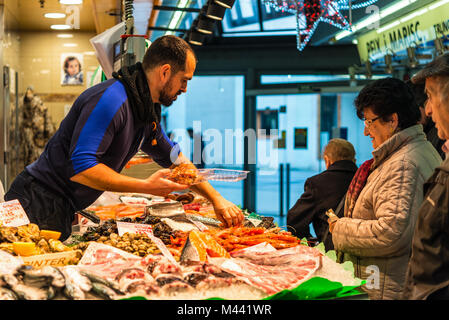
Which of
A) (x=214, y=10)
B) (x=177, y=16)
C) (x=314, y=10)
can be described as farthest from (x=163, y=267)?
(x=177, y=16)

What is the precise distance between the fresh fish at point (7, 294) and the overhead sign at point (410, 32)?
204 inches

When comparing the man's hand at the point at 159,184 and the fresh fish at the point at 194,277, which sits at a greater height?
the man's hand at the point at 159,184

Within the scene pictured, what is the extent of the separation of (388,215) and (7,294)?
5.96ft

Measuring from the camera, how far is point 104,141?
235 cm

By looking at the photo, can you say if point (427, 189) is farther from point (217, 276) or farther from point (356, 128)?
point (356, 128)

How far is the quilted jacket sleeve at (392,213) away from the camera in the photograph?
2.57 metres

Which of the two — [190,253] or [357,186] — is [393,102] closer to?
[357,186]

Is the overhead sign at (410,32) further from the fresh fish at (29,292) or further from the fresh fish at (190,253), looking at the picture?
the fresh fish at (29,292)

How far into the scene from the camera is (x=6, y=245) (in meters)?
1.90

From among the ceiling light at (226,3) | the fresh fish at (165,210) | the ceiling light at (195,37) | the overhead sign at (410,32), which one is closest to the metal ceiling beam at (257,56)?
the overhead sign at (410,32)

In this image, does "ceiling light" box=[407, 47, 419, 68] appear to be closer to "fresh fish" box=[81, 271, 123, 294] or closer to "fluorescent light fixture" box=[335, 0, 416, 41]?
"fluorescent light fixture" box=[335, 0, 416, 41]

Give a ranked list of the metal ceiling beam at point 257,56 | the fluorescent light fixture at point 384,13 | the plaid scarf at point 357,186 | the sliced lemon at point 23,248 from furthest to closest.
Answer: the metal ceiling beam at point 257,56 → the fluorescent light fixture at point 384,13 → the plaid scarf at point 357,186 → the sliced lemon at point 23,248
